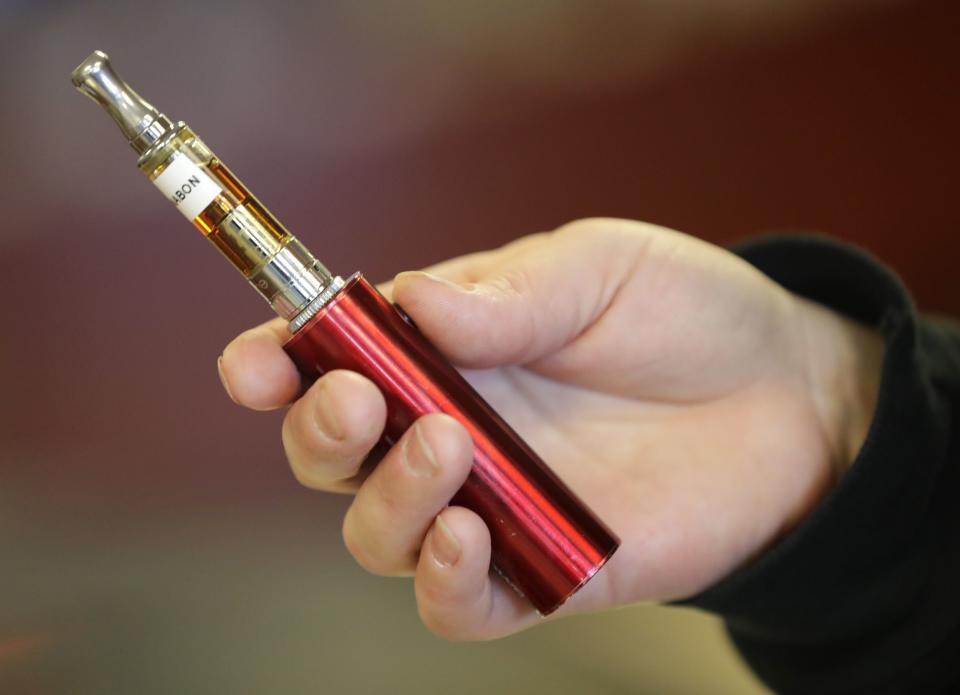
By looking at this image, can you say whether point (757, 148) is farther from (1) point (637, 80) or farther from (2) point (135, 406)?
(2) point (135, 406)

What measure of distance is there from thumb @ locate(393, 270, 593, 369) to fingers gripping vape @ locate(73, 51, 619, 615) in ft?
0.06

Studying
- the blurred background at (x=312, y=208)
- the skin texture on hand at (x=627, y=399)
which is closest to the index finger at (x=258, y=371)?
the skin texture on hand at (x=627, y=399)

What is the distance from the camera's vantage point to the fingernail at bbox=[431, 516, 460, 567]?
1.05 feet

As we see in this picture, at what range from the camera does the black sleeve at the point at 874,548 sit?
436 mm

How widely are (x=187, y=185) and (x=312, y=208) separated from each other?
0.26 metres

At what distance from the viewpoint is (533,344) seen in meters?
0.40

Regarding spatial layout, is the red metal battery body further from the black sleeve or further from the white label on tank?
the black sleeve

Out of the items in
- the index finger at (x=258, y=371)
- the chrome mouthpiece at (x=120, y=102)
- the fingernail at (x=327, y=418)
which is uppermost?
the chrome mouthpiece at (x=120, y=102)

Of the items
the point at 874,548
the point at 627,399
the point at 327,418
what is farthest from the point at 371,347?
the point at 874,548

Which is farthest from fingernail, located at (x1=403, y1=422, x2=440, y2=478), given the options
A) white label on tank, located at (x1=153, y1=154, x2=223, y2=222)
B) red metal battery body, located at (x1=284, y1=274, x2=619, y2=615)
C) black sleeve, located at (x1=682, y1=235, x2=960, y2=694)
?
black sleeve, located at (x1=682, y1=235, x2=960, y2=694)

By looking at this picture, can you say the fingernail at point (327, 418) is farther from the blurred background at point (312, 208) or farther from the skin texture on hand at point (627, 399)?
the blurred background at point (312, 208)

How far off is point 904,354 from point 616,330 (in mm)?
159

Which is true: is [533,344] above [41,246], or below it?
below

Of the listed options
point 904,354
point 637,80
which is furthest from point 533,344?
point 637,80
